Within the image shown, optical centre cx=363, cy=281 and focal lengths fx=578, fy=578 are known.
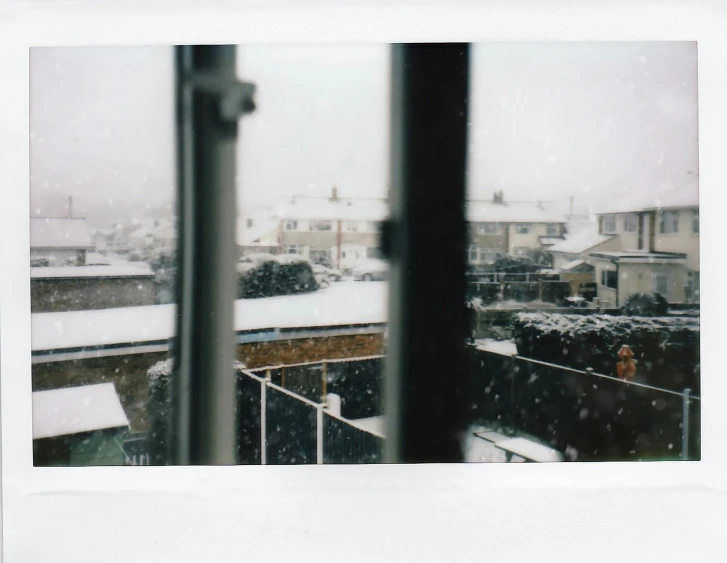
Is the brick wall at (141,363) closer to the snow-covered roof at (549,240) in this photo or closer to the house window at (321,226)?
the house window at (321,226)

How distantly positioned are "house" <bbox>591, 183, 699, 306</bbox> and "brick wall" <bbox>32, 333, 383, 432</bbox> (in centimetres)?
46

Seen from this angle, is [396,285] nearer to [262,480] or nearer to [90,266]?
[262,480]

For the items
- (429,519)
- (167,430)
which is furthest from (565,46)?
(167,430)

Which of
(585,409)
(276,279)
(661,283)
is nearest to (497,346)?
(585,409)

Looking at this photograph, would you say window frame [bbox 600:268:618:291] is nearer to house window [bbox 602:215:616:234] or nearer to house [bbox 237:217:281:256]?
house window [bbox 602:215:616:234]

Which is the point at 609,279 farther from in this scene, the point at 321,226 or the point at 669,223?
the point at 321,226

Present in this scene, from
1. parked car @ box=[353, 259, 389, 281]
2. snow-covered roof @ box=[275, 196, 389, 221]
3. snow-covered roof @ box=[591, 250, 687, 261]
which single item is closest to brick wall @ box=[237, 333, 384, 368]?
parked car @ box=[353, 259, 389, 281]

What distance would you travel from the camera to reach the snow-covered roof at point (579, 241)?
1018 millimetres

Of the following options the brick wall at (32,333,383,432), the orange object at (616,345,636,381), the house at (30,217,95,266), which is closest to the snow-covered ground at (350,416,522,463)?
the brick wall at (32,333,383,432)

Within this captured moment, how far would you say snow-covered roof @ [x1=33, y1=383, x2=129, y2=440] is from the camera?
103 centimetres

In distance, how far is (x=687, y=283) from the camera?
3.42ft

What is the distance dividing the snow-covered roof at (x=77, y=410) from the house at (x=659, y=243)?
89 cm

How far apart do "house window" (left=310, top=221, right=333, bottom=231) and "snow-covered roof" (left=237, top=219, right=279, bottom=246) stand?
8 centimetres

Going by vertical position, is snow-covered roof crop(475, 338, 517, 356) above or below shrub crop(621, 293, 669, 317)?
below
